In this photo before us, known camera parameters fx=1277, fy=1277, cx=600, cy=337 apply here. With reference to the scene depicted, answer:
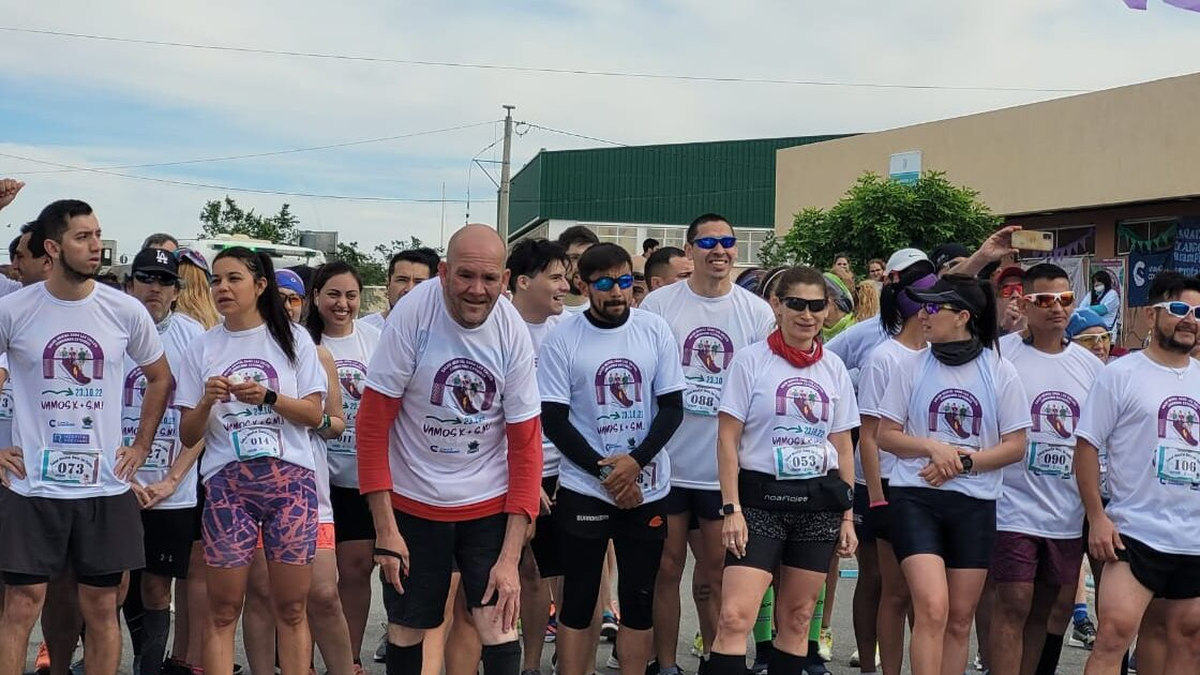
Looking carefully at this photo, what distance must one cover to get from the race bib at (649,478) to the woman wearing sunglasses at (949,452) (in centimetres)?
110

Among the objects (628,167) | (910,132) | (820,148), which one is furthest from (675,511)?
(628,167)

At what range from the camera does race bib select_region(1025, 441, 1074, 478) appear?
6289 millimetres

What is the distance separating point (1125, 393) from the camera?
577cm

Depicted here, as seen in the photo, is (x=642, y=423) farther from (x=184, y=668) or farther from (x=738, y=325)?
(x=184, y=668)

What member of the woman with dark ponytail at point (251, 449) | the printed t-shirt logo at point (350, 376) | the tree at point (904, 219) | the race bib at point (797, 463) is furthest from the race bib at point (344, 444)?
the tree at point (904, 219)

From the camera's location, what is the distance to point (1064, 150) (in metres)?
26.0

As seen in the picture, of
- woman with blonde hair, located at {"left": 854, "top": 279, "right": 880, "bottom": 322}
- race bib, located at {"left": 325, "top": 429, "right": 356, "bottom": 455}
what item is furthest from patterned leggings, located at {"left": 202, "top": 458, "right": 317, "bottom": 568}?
woman with blonde hair, located at {"left": 854, "top": 279, "right": 880, "bottom": 322}

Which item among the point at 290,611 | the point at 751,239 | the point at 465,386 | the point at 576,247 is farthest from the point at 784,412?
the point at 751,239

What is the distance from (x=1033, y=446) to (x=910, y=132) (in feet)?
84.7

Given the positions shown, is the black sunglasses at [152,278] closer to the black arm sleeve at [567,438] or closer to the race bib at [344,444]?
the race bib at [344,444]

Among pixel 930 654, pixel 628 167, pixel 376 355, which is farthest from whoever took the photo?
pixel 628 167

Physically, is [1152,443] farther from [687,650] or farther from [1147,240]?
[1147,240]

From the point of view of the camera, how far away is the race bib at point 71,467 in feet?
18.4

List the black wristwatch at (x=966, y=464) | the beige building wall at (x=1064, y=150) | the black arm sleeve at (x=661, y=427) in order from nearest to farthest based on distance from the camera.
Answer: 1. the black wristwatch at (x=966, y=464)
2. the black arm sleeve at (x=661, y=427)
3. the beige building wall at (x=1064, y=150)
